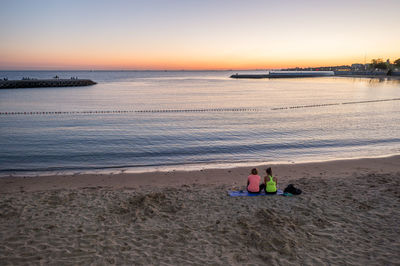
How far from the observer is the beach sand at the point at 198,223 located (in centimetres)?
642

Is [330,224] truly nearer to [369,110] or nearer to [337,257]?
[337,257]

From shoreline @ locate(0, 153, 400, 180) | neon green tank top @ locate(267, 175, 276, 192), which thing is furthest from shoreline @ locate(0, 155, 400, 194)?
neon green tank top @ locate(267, 175, 276, 192)

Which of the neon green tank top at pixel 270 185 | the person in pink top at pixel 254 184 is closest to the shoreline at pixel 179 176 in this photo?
→ the person in pink top at pixel 254 184

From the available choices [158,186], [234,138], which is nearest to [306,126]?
[234,138]

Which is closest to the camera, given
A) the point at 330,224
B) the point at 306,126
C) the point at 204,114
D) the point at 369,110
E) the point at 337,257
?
the point at 337,257

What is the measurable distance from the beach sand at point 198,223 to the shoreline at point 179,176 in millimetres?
138

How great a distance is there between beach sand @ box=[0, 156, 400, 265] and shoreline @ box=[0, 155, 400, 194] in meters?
0.14

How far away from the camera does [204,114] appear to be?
34.8 m

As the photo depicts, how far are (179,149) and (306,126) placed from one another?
44.8 feet

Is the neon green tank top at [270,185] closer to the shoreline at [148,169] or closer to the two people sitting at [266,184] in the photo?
the two people sitting at [266,184]

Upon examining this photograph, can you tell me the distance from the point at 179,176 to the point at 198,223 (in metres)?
5.14

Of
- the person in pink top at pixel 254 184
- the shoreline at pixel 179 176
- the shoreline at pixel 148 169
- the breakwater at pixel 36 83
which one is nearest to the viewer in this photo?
the person in pink top at pixel 254 184

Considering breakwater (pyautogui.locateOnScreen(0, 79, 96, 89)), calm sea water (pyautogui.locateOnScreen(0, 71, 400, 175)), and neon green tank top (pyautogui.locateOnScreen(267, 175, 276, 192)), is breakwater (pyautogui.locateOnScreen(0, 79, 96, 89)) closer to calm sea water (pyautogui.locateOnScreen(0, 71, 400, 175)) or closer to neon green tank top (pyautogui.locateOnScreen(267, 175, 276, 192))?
calm sea water (pyautogui.locateOnScreen(0, 71, 400, 175))

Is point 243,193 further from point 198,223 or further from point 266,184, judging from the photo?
point 198,223
